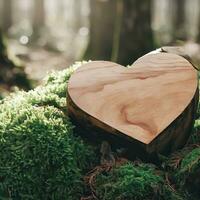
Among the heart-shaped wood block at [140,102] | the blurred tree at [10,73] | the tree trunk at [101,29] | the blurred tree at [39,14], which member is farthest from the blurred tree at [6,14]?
the heart-shaped wood block at [140,102]

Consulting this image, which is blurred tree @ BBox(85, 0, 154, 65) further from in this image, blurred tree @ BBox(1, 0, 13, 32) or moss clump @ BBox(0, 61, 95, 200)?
blurred tree @ BBox(1, 0, 13, 32)

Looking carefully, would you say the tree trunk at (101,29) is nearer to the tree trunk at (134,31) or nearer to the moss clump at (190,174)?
the tree trunk at (134,31)

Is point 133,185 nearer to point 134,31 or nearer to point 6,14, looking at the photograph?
point 134,31

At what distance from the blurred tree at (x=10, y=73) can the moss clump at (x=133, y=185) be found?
4661 millimetres

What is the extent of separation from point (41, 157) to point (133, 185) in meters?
0.73

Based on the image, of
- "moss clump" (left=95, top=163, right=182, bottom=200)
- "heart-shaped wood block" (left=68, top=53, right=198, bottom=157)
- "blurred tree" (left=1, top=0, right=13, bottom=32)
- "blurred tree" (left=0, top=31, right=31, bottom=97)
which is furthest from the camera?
"blurred tree" (left=1, top=0, right=13, bottom=32)

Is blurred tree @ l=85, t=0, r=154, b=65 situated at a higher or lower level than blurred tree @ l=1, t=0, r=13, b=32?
higher

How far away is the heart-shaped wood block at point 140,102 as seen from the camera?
12.5ft

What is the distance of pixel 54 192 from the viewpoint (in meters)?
3.69

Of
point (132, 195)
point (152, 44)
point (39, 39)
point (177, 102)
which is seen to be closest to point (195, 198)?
point (132, 195)

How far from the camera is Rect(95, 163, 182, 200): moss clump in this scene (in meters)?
3.55

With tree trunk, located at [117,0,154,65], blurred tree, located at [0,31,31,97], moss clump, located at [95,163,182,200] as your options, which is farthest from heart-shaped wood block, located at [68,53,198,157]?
tree trunk, located at [117,0,154,65]

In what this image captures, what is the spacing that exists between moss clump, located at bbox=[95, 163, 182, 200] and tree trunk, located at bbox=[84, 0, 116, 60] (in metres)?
7.55

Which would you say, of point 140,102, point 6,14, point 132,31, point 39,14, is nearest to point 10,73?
point 132,31
